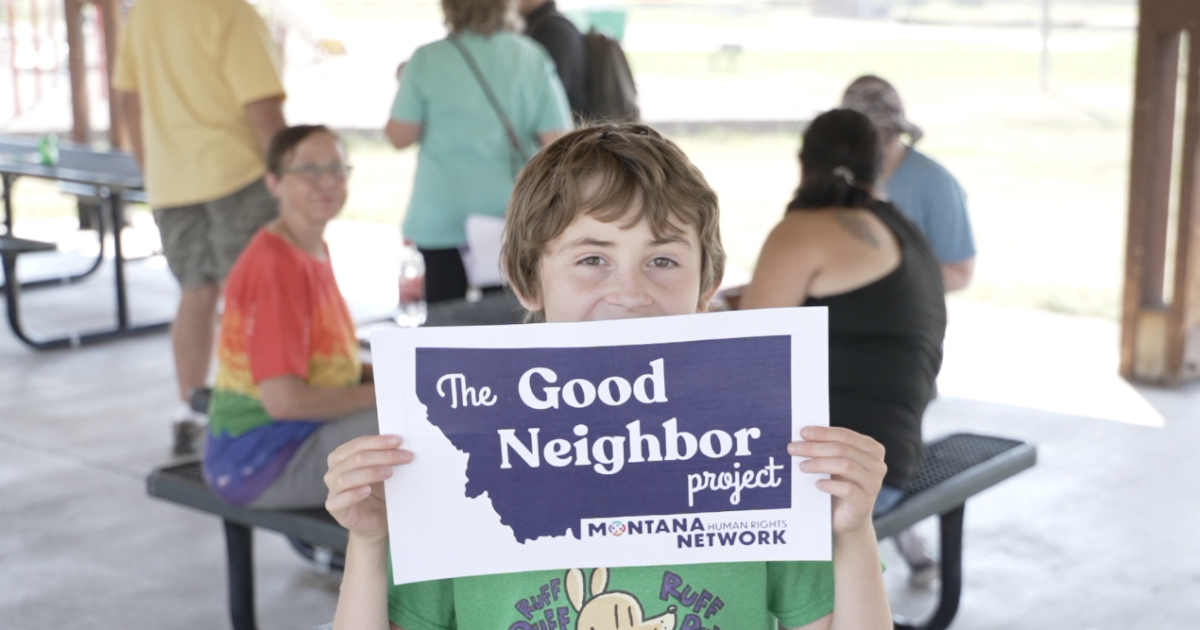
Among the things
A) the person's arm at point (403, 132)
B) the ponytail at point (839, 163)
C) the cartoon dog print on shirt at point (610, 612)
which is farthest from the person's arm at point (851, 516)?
the person's arm at point (403, 132)

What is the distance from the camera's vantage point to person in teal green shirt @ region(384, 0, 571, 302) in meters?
4.40

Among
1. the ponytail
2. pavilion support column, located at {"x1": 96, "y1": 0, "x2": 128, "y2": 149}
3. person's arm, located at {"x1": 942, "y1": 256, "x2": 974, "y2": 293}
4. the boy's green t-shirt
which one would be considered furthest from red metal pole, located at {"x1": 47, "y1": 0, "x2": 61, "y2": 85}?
the boy's green t-shirt

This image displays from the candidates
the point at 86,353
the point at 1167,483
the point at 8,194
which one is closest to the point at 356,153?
the point at 8,194

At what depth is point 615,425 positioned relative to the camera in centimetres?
142

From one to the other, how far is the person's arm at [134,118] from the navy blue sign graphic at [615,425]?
3.99m

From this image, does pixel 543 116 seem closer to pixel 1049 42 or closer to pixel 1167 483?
pixel 1167 483

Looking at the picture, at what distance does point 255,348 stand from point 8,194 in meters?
5.32

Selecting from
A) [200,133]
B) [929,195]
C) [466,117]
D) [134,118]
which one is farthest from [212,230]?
[929,195]

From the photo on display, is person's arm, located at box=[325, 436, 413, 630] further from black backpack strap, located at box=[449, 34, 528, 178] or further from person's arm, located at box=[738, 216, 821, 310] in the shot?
black backpack strap, located at box=[449, 34, 528, 178]

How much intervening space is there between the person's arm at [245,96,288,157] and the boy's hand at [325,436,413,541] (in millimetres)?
3369

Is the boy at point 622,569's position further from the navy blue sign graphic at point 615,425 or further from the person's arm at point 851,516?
the navy blue sign graphic at point 615,425

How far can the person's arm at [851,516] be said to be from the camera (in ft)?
4.60

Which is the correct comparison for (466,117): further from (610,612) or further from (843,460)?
(843,460)

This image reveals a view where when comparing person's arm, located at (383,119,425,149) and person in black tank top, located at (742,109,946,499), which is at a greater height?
person's arm, located at (383,119,425,149)
